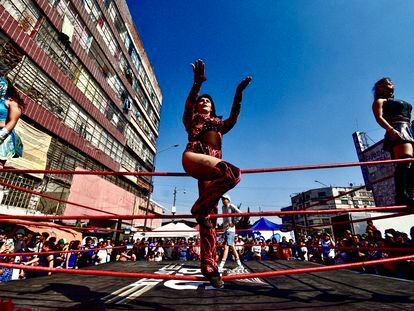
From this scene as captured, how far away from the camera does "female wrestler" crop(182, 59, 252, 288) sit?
177 cm

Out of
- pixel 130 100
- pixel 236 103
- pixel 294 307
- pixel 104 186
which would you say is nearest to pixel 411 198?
pixel 294 307

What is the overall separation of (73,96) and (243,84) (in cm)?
1502

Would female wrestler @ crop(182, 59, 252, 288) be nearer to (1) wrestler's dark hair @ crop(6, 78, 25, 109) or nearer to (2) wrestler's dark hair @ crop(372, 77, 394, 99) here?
(2) wrestler's dark hair @ crop(372, 77, 394, 99)

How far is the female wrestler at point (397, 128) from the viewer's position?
2234 millimetres

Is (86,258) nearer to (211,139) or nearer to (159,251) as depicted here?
(159,251)

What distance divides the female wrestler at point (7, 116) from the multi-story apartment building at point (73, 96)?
750 centimetres

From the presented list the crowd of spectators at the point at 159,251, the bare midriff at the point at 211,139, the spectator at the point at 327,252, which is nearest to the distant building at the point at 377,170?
the spectator at the point at 327,252

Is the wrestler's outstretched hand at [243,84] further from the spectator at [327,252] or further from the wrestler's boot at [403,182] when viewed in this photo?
the spectator at [327,252]

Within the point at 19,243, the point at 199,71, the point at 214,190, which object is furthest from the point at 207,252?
the point at 19,243

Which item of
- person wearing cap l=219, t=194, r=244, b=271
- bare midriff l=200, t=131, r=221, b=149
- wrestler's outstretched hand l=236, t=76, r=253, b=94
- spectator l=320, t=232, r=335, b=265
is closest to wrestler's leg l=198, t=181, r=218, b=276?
bare midriff l=200, t=131, r=221, b=149

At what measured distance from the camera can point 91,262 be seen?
7426 millimetres

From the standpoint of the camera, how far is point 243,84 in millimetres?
2428

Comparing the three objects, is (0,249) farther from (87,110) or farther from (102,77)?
(102,77)

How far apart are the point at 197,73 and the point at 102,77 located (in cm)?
1864
